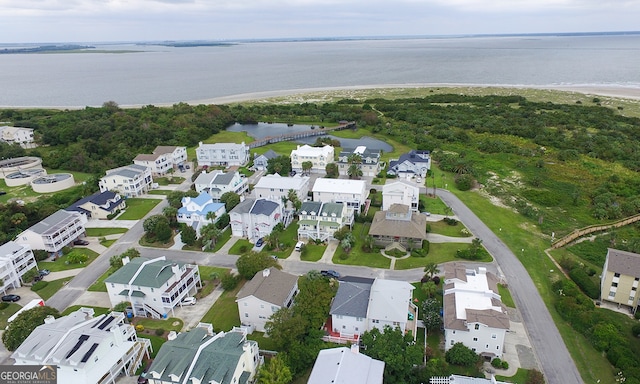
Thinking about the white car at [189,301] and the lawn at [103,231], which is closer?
the white car at [189,301]

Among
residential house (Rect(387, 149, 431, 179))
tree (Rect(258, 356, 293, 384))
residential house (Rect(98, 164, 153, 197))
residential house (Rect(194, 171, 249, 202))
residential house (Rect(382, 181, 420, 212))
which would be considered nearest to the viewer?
tree (Rect(258, 356, 293, 384))

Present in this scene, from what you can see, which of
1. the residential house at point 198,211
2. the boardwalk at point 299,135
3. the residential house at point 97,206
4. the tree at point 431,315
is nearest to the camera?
the tree at point 431,315

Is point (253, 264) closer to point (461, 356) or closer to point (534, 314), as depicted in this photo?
point (461, 356)

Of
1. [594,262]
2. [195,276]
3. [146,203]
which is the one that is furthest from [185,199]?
[594,262]

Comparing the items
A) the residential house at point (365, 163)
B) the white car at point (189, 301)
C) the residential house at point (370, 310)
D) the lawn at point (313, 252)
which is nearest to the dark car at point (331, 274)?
the lawn at point (313, 252)

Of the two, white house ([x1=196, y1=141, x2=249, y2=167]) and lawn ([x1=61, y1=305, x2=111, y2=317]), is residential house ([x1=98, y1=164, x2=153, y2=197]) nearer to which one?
white house ([x1=196, y1=141, x2=249, y2=167])

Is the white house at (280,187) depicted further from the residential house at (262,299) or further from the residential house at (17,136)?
the residential house at (17,136)

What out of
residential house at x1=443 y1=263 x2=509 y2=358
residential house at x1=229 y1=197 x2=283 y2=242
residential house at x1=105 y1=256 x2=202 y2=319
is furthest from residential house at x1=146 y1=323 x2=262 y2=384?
residential house at x1=229 y1=197 x2=283 y2=242

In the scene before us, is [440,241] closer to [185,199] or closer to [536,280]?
[536,280]
